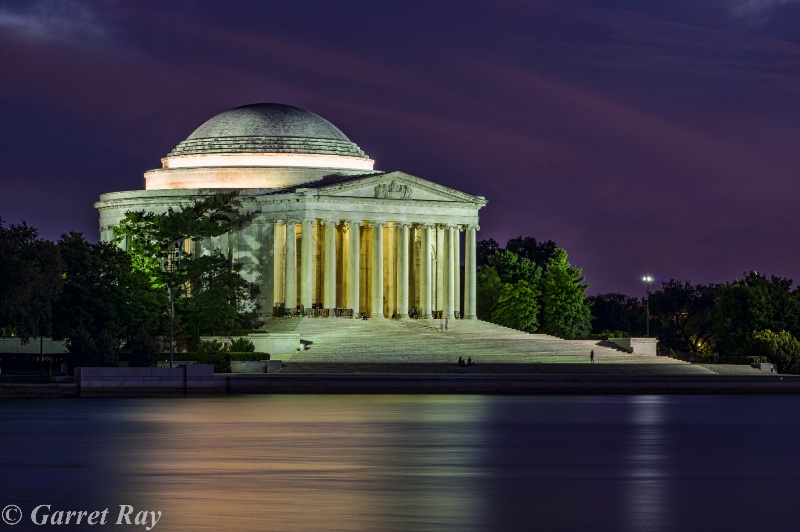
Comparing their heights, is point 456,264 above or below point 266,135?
below

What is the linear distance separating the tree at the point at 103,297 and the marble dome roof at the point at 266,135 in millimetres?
30155

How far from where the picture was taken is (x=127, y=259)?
116125 mm

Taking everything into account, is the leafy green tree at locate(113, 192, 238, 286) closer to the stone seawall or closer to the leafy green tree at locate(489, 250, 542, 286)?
the stone seawall

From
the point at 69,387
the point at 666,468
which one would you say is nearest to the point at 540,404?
the point at 69,387

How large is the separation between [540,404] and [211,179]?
220 feet

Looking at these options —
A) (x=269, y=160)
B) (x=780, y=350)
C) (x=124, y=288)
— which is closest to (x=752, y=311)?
(x=780, y=350)

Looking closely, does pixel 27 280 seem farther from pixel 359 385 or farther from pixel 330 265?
pixel 330 265

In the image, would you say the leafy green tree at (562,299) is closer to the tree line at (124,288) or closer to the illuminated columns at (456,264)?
the illuminated columns at (456,264)

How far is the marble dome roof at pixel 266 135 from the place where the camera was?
145375 mm

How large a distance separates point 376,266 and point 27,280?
163ft

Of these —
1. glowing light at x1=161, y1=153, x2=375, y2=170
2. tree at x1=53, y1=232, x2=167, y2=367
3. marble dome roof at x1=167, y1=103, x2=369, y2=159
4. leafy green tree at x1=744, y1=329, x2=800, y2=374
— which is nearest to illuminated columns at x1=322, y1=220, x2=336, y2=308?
glowing light at x1=161, y1=153, x2=375, y2=170

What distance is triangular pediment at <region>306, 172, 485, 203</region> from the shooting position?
13838 cm

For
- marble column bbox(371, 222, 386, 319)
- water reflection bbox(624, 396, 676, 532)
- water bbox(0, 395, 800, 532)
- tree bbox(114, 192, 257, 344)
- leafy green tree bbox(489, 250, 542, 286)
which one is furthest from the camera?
leafy green tree bbox(489, 250, 542, 286)

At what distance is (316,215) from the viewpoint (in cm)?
13762
